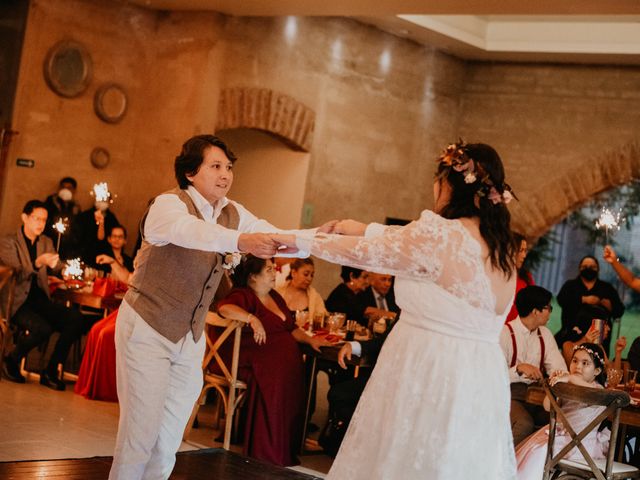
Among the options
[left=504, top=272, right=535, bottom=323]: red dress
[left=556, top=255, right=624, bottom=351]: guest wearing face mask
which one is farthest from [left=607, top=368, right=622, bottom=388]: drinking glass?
[left=556, top=255, right=624, bottom=351]: guest wearing face mask

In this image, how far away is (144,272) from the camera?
3883 millimetres

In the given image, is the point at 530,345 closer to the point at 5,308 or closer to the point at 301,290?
the point at 301,290

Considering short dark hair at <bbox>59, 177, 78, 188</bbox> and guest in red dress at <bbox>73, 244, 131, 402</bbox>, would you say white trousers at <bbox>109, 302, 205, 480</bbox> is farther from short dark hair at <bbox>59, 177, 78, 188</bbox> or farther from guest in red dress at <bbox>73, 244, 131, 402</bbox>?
short dark hair at <bbox>59, 177, 78, 188</bbox>

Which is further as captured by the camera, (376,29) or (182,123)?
(376,29)

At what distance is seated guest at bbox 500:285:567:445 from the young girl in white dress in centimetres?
59

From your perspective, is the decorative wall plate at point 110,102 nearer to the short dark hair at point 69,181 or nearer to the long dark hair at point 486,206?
the short dark hair at point 69,181

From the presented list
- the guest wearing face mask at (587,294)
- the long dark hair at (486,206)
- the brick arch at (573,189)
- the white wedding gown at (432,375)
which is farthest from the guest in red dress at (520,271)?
the brick arch at (573,189)

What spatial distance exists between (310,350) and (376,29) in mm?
5799

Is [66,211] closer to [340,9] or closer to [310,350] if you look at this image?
[340,9]

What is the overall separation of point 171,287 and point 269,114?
6.53m

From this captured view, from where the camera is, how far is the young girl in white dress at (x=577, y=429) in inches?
204

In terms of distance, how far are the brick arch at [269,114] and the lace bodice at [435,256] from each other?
22.8 feet

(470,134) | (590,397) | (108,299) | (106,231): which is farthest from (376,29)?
(590,397)

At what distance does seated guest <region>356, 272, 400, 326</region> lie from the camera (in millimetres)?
8148
